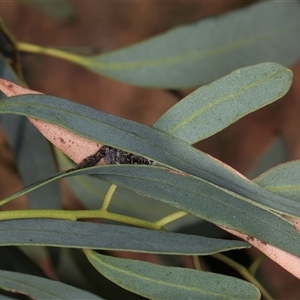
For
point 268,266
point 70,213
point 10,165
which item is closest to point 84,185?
point 10,165

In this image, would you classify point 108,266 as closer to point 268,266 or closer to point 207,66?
point 207,66

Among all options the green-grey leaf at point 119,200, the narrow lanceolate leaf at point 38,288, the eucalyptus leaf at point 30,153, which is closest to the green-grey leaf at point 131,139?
the narrow lanceolate leaf at point 38,288

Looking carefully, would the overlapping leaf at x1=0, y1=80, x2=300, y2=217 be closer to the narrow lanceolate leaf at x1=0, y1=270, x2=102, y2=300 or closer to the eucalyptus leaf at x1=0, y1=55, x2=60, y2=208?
the narrow lanceolate leaf at x1=0, y1=270, x2=102, y2=300

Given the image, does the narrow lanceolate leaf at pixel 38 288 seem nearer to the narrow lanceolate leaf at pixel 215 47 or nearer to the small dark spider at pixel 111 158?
the small dark spider at pixel 111 158

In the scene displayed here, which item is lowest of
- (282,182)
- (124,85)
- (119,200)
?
(282,182)

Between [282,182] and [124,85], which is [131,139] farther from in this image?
[124,85]

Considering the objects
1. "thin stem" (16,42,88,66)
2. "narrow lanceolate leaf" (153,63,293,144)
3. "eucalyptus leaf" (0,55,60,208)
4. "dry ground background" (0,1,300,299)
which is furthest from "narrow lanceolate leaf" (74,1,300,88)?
"dry ground background" (0,1,300,299)

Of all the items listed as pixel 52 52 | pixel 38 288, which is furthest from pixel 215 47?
pixel 38 288
